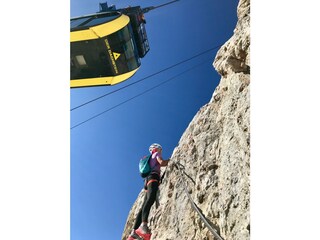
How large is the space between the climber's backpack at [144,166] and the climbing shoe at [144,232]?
447 millimetres

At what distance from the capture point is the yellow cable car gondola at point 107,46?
11.1ft

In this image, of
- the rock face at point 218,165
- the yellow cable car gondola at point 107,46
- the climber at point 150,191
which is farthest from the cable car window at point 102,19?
the climber at point 150,191

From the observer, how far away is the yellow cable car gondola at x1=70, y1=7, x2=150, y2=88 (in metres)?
3.39

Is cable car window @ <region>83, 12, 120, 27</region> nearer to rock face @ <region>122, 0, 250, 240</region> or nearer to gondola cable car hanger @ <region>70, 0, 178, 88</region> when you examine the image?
gondola cable car hanger @ <region>70, 0, 178, 88</region>

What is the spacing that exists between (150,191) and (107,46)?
1.41 meters

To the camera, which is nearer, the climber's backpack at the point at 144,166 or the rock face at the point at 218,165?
the rock face at the point at 218,165

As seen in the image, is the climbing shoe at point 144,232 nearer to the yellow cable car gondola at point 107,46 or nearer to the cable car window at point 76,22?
the yellow cable car gondola at point 107,46

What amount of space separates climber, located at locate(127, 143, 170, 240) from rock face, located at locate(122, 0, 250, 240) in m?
0.06

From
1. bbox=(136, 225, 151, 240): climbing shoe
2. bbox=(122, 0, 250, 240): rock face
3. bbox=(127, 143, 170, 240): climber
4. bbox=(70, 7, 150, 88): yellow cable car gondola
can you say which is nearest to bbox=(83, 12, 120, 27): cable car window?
bbox=(70, 7, 150, 88): yellow cable car gondola

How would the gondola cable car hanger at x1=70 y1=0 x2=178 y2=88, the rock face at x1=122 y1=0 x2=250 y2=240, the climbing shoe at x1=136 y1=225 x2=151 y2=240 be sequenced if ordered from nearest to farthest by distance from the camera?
1. the rock face at x1=122 y1=0 x2=250 y2=240
2. the climbing shoe at x1=136 y1=225 x2=151 y2=240
3. the gondola cable car hanger at x1=70 y1=0 x2=178 y2=88

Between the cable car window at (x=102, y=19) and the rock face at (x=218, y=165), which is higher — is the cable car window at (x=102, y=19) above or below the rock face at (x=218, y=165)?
above

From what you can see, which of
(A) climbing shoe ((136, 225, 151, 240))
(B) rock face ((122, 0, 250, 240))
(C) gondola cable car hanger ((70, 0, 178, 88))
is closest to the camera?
(B) rock face ((122, 0, 250, 240))
